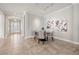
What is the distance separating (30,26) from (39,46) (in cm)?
72

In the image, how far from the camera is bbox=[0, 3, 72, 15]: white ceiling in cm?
318

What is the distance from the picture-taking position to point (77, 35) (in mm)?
3186

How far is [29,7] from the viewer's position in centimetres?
322

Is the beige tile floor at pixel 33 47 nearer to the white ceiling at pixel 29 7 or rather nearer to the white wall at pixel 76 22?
the white wall at pixel 76 22

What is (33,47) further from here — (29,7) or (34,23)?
(29,7)

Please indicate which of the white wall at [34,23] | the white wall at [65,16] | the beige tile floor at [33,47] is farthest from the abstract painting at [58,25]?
the beige tile floor at [33,47]

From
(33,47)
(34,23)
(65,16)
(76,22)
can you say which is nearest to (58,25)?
(65,16)

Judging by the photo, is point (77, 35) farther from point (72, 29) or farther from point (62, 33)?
point (62, 33)

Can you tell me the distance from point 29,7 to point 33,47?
127 cm

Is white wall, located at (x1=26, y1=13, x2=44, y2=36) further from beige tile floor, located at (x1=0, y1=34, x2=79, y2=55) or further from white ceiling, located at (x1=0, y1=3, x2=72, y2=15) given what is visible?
beige tile floor, located at (x1=0, y1=34, x2=79, y2=55)

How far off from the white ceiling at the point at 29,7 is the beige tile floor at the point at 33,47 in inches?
32.2

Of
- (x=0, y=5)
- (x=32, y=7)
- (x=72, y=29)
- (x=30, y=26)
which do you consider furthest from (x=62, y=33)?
(x=0, y=5)

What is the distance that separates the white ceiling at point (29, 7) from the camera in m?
→ 3.18

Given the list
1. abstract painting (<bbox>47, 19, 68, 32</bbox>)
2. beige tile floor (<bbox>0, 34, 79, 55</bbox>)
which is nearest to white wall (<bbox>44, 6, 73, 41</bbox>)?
abstract painting (<bbox>47, 19, 68, 32</bbox>)
